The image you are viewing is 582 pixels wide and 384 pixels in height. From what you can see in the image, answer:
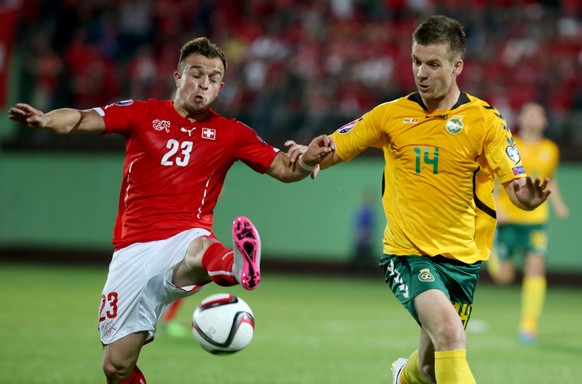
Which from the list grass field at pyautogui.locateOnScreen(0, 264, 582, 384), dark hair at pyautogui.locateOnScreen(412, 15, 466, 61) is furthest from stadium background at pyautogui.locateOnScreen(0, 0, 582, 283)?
dark hair at pyautogui.locateOnScreen(412, 15, 466, 61)

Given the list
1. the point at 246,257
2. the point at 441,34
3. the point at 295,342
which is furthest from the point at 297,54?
the point at 246,257

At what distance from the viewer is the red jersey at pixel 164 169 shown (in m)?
6.08

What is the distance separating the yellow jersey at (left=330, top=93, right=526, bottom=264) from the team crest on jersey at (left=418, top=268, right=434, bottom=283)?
16 cm

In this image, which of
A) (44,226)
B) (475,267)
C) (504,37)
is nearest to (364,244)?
(504,37)

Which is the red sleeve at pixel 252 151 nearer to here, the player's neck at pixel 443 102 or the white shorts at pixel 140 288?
the white shorts at pixel 140 288

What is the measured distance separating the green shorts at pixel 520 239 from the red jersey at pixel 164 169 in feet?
20.1

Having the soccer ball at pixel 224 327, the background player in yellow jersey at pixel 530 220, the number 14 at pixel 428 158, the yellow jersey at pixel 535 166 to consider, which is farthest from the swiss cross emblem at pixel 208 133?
the yellow jersey at pixel 535 166

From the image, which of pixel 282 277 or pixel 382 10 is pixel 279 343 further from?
pixel 382 10

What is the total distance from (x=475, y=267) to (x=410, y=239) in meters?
0.44

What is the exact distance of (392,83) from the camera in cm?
1973

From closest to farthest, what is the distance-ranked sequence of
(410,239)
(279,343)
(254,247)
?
(254,247)
(410,239)
(279,343)

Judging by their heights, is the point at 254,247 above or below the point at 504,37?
below

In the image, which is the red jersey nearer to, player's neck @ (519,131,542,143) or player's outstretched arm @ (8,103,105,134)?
player's outstretched arm @ (8,103,105,134)

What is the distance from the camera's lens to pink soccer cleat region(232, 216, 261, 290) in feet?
17.5
